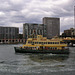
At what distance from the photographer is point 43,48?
61312mm

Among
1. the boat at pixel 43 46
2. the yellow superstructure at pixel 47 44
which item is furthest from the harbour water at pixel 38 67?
the yellow superstructure at pixel 47 44

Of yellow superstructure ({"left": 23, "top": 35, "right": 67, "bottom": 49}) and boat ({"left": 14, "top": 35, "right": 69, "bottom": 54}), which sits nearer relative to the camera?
boat ({"left": 14, "top": 35, "right": 69, "bottom": 54})

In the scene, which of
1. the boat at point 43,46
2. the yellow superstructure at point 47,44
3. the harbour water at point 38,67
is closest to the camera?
the harbour water at point 38,67

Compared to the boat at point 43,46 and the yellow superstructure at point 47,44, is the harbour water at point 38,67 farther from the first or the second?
the yellow superstructure at point 47,44

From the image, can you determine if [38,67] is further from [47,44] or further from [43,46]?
[47,44]

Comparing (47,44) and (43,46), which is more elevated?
(47,44)

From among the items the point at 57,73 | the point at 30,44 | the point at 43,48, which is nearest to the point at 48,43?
the point at 43,48

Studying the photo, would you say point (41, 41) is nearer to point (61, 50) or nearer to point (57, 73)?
point (61, 50)

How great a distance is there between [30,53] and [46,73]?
33395 mm

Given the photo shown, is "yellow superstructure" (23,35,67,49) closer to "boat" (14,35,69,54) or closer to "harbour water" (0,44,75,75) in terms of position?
"boat" (14,35,69,54)

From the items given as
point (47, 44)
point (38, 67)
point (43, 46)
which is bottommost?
point (38, 67)

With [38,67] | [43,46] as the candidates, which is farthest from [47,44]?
[38,67]

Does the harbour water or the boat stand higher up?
the boat

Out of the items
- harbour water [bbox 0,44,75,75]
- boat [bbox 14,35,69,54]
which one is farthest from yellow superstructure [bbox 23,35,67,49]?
harbour water [bbox 0,44,75,75]
